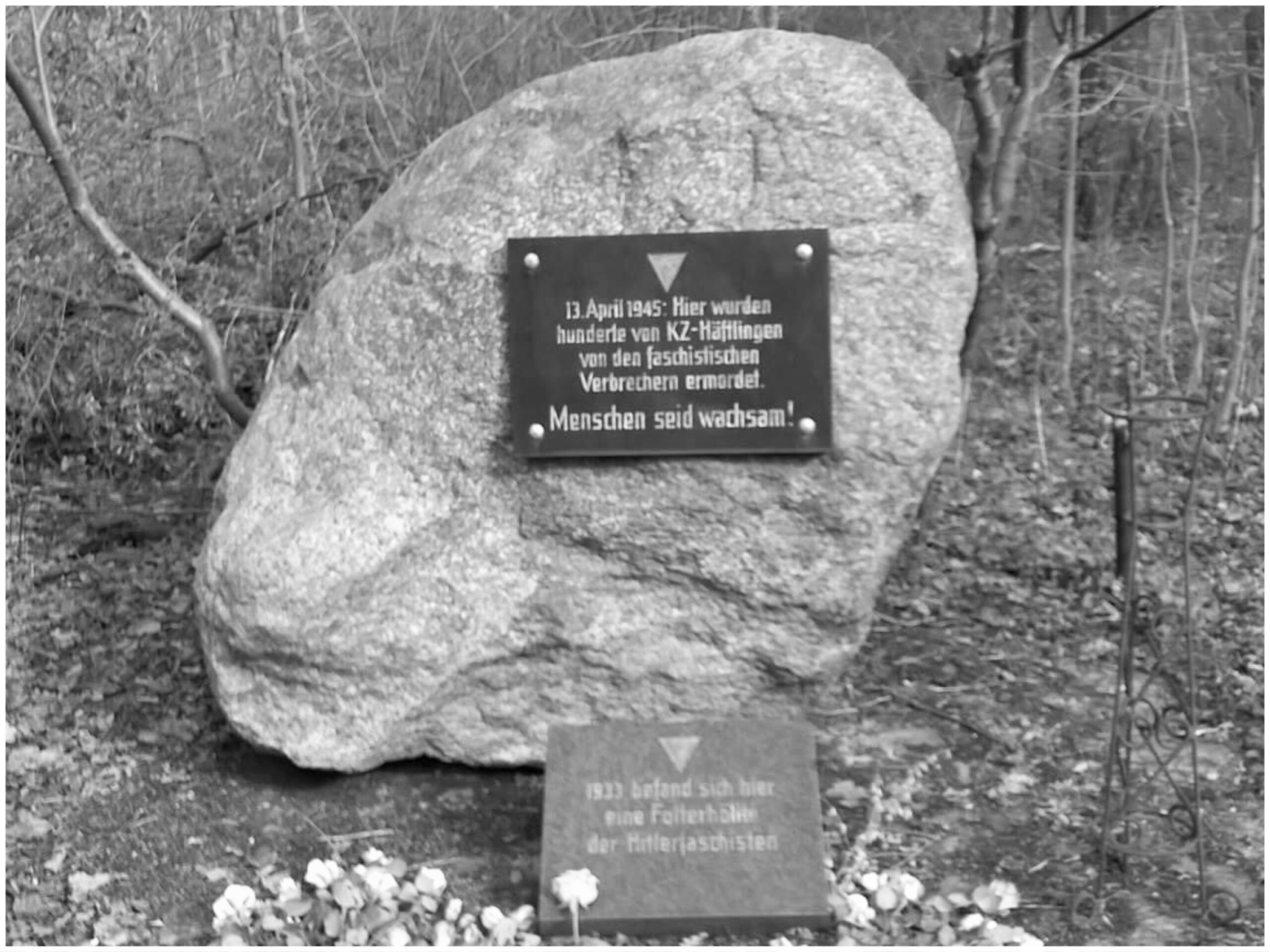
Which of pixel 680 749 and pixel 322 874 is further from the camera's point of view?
pixel 680 749

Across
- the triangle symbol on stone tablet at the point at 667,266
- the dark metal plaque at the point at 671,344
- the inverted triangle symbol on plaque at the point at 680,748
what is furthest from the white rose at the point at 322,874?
the triangle symbol on stone tablet at the point at 667,266

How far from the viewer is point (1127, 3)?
23.2 ft

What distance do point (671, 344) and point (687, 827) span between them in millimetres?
1101

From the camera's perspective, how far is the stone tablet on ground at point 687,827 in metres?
3.04

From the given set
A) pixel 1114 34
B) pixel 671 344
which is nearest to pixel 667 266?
pixel 671 344

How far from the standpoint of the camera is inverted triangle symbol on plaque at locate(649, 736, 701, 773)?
3258mm

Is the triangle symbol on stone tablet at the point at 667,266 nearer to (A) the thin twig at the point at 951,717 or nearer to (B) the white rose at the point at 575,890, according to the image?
(B) the white rose at the point at 575,890

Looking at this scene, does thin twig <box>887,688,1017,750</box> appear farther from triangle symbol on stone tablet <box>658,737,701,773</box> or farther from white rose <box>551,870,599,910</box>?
white rose <box>551,870,599,910</box>

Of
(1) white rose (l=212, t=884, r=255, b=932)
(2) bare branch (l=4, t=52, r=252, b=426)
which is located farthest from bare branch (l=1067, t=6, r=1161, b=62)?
(1) white rose (l=212, t=884, r=255, b=932)

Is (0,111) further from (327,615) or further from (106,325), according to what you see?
(327,615)

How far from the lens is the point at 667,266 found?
138 inches

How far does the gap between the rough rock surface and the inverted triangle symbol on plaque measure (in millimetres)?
332

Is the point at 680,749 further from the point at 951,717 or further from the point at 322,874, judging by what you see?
the point at 951,717

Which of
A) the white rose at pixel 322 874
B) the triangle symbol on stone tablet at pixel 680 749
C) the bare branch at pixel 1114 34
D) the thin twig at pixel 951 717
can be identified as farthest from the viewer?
the bare branch at pixel 1114 34
